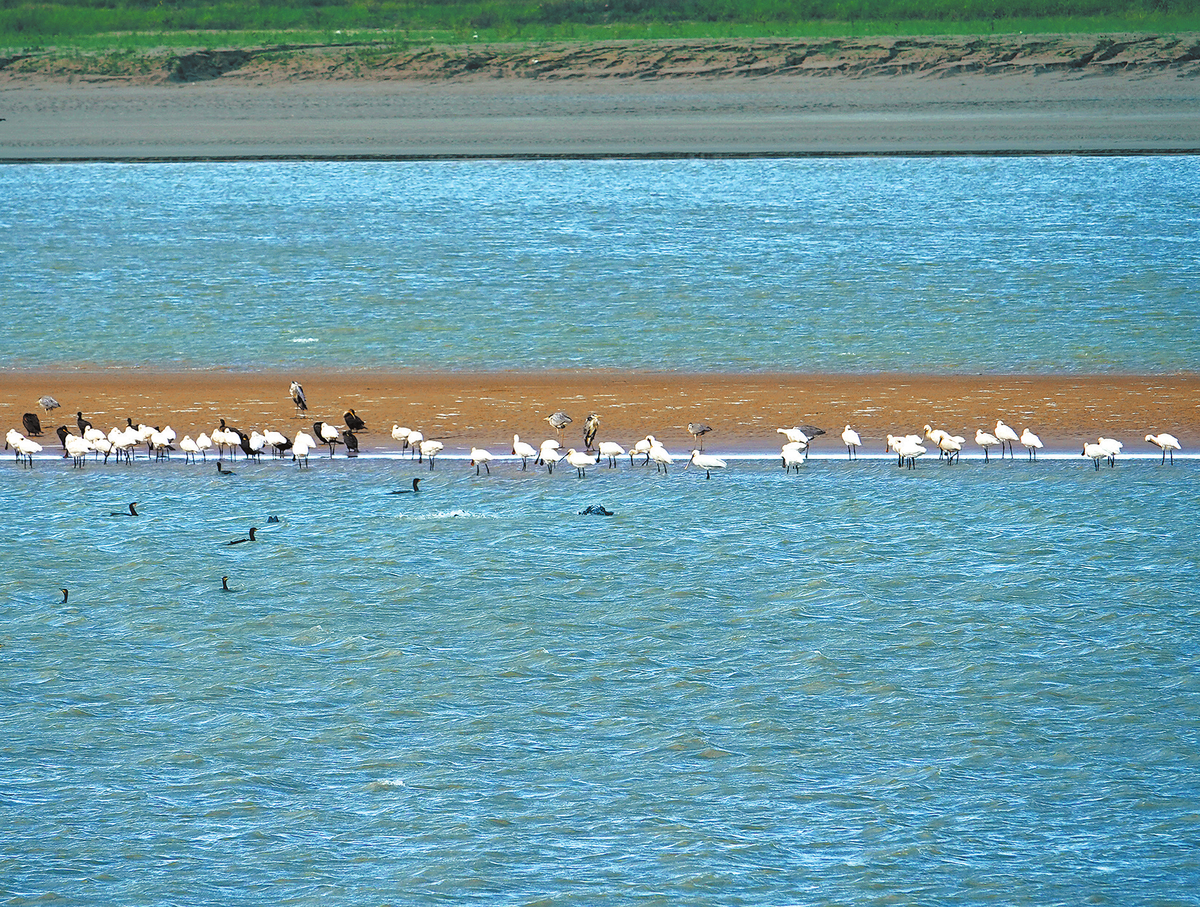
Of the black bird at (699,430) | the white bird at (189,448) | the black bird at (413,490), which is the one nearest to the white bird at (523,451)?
the black bird at (413,490)

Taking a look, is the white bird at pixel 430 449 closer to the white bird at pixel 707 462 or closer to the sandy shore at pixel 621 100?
the white bird at pixel 707 462

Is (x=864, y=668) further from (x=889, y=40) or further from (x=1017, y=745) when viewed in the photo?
(x=889, y=40)

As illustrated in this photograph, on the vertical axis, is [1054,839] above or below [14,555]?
below

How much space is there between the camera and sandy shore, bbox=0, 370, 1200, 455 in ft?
52.5

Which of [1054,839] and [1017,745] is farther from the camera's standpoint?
[1017,745]

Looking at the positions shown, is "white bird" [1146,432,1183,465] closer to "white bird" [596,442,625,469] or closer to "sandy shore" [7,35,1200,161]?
Result: "white bird" [596,442,625,469]

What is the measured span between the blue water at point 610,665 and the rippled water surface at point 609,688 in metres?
0.03

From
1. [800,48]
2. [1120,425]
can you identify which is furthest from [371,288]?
[800,48]

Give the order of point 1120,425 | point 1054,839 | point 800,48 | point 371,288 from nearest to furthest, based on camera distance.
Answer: point 1054,839
point 1120,425
point 371,288
point 800,48

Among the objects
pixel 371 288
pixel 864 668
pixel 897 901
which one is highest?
pixel 371 288

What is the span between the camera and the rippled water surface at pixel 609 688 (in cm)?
777

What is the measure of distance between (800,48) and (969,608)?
45267 mm

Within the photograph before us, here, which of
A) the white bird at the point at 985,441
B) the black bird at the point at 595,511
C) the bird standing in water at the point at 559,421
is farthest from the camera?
the bird standing in water at the point at 559,421

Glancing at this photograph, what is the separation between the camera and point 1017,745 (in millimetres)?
8961
